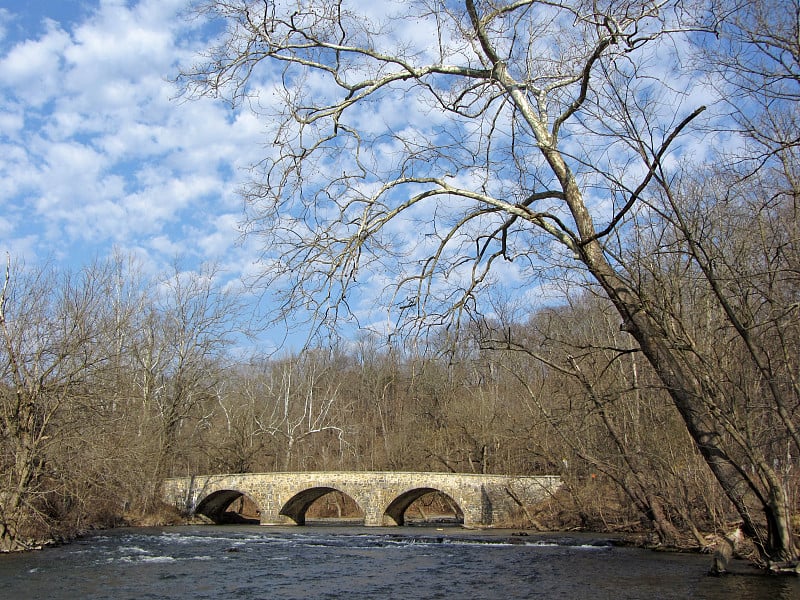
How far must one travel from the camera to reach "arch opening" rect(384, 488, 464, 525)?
92.8 feet

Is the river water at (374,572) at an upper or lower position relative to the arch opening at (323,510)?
lower

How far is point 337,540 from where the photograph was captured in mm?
20578

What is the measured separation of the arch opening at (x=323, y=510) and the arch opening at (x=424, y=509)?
243cm

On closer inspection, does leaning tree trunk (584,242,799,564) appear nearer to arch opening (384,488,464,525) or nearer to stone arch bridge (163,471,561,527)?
stone arch bridge (163,471,561,527)

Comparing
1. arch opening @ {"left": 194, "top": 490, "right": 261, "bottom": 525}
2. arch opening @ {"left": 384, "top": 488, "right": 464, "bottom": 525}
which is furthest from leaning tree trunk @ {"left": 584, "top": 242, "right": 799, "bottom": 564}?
arch opening @ {"left": 194, "top": 490, "right": 261, "bottom": 525}

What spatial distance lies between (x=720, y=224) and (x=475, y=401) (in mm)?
21988

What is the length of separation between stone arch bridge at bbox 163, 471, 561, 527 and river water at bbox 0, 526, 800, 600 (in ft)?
21.1

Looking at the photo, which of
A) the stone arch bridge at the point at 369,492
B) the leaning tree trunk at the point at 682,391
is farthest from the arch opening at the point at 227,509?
the leaning tree trunk at the point at 682,391

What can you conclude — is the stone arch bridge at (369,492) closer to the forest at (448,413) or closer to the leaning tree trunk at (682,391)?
the forest at (448,413)

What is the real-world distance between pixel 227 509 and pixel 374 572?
2503 centimetres

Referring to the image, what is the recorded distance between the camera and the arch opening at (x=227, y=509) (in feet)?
102

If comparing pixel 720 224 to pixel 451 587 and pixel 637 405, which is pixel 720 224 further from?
pixel 637 405

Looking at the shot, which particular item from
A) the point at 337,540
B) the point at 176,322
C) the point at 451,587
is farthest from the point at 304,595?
the point at 176,322

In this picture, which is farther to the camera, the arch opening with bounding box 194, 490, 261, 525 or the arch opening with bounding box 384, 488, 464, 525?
the arch opening with bounding box 194, 490, 261, 525
